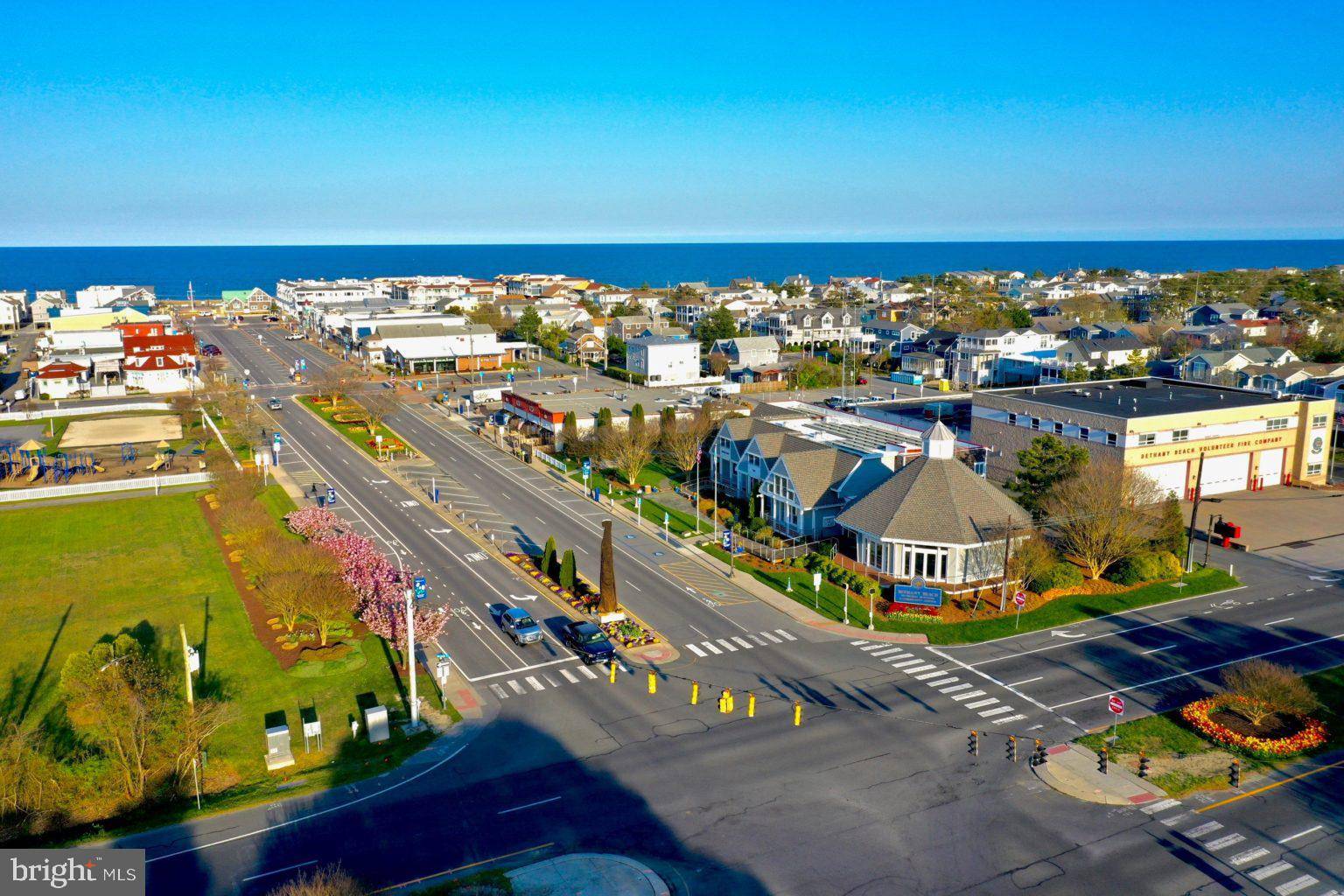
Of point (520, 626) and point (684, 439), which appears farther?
point (684, 439)

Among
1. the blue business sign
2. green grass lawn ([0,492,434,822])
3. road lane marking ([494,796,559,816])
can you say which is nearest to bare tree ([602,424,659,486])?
green grass lawn ([0,492,434,822])

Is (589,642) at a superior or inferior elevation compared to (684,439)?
inferior

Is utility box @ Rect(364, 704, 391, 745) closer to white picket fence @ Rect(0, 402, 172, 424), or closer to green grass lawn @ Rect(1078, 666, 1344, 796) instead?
green grass lawn @ Rect(1078, 666, 1344, 796)

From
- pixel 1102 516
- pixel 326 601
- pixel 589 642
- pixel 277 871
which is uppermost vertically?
pixel 1102 516

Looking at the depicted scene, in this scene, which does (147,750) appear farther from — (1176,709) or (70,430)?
(70,430)

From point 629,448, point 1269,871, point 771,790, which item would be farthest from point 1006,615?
point 629,448

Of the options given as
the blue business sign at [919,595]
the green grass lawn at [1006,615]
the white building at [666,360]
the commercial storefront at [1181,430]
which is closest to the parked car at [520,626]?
the green grass lawn at [1006,615]

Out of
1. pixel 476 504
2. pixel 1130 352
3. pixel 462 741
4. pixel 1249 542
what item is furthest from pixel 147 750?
pixel 1130 352

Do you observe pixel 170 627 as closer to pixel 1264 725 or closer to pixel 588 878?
pixel 588 878
